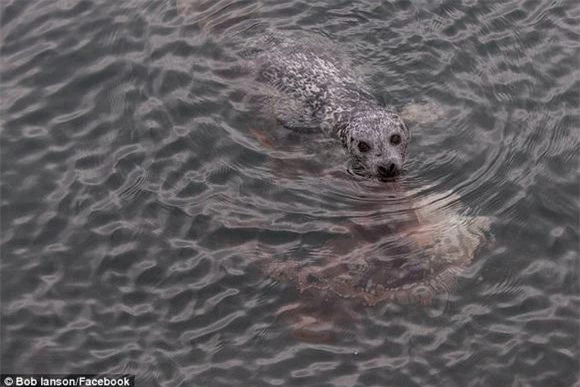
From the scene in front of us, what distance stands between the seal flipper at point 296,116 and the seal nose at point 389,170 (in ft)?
4.65

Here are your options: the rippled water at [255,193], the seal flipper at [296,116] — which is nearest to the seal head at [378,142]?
the rippled water at [255,193]

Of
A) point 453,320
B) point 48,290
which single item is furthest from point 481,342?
point 48,290

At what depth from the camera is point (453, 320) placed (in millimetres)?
9547

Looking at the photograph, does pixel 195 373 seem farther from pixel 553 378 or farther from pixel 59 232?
pixel 553 378

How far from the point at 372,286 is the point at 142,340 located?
263 cm

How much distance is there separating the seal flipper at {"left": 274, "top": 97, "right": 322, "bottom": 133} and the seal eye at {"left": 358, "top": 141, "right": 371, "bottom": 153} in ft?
2.75

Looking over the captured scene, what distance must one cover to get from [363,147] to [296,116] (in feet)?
4.00

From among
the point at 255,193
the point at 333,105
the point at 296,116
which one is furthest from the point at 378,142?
the point at 255,193

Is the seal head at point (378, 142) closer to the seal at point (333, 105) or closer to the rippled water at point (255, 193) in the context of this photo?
the seal at point (333, 105)

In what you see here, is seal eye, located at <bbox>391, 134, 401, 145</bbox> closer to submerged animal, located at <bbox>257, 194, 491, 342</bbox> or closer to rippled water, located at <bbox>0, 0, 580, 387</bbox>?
rippled water, located at <bbox>0, 0, 580, 387</bbox>

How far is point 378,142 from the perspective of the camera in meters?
11.4

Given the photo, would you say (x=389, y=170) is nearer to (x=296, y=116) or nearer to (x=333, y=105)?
(x=333, y=105)

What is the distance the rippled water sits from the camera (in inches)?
364

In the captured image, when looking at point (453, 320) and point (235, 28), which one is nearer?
point (453, 320)
